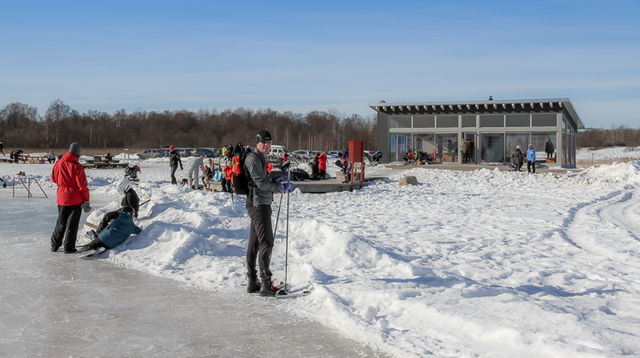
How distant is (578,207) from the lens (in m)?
16.0

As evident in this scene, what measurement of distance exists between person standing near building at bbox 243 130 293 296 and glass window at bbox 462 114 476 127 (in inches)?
1305

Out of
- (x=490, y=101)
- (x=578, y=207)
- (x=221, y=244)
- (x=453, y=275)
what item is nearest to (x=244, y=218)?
(x=221, y=244)

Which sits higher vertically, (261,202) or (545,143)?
(545,143)

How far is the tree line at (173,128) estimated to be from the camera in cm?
Answer: 10199

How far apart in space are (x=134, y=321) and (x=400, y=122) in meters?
35.6

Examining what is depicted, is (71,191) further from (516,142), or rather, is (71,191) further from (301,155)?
(301,155)

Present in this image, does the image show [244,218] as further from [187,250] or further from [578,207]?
[578,207]

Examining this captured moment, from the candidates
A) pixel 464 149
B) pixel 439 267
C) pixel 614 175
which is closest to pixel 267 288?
pixel 439 267

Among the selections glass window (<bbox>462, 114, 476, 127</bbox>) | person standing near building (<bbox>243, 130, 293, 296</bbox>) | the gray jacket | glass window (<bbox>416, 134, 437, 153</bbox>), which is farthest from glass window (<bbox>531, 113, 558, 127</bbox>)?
the gray jacket

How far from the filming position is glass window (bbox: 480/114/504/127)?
36.8 meters

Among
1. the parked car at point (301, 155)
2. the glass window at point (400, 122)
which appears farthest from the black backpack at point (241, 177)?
the parked car at point (301, 155)

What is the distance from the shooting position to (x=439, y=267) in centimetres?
759

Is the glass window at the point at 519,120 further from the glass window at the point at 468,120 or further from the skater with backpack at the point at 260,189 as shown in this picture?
the skater with backpack at the point at 260,189

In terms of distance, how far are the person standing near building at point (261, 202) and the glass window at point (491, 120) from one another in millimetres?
32935
